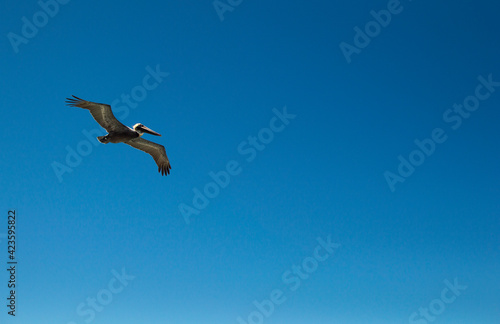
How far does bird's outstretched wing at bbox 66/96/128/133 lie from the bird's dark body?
0.23 metres

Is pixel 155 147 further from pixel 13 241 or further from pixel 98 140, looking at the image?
pixel 13 241

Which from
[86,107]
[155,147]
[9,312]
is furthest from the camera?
[155,147]

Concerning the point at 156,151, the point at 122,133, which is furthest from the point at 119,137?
the point at 156,151

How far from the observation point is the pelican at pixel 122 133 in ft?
73.3

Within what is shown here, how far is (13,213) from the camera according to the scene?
24.8 metres

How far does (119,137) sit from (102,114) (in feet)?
5.86

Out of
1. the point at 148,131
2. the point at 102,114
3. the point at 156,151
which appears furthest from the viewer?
the point at 156,151

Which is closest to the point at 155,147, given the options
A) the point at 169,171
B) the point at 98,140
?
the point at 169,171

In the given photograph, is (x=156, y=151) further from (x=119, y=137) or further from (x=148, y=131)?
(x=119, y=137)

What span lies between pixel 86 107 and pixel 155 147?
19.9ft

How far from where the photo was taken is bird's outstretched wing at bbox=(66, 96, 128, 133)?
21.8 meters

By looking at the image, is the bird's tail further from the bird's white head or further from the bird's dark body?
the bird's white head

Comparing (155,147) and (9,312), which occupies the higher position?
(155,147)

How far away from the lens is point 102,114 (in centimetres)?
2275
